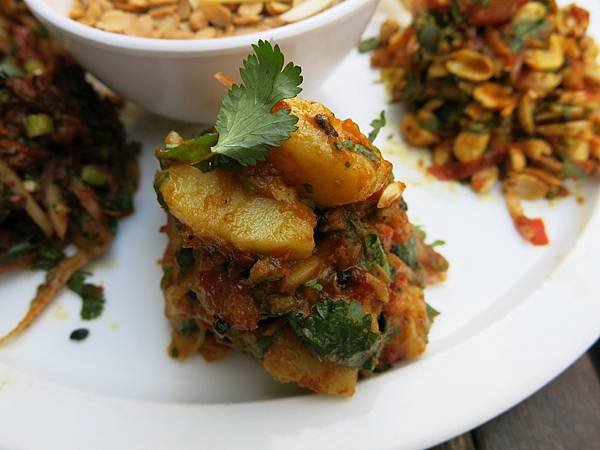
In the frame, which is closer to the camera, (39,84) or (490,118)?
(39,84)

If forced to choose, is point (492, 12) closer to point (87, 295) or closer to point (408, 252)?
point (408, 252)

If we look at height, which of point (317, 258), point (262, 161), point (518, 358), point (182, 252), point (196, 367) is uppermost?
point (262, 161)

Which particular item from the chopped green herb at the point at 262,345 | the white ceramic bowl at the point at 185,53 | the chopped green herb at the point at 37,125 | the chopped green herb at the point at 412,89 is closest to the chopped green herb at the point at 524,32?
the chopped green herb at the point at 412,89

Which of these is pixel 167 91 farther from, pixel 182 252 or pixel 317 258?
pixel 317 258

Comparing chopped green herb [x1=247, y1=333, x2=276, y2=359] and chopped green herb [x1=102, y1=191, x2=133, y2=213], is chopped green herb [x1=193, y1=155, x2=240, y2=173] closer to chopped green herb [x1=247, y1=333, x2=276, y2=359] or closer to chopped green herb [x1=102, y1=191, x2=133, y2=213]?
chopped green herb [x1=247, y1=333, x2=276, y2=359]

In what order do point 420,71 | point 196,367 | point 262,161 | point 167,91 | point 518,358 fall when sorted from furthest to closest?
point 420,71, point 167,91, point 196,367, point 518,358, point 262,161

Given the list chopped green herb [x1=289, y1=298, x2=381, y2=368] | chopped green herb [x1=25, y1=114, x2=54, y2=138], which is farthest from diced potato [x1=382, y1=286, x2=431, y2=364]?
chopped green herb [x1=25, y1=114, x2=54, y2=138]

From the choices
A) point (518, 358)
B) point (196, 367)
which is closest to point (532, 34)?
point (518, 358)

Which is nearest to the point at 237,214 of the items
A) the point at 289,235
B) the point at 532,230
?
the point at 289,235
